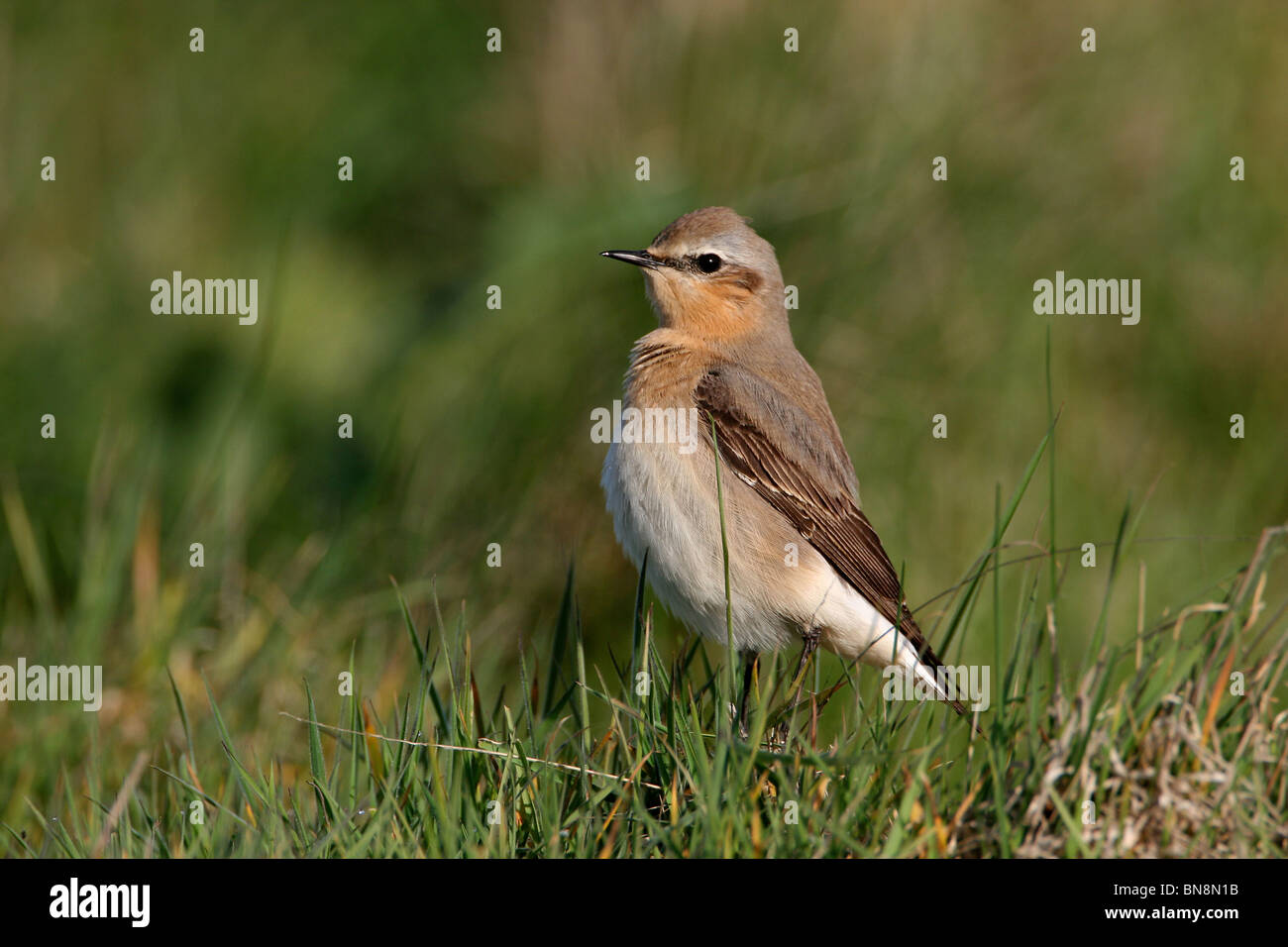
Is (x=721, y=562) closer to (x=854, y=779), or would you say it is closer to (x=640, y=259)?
(x=640, y=259)

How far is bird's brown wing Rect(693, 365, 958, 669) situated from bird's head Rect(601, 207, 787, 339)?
0.44 m

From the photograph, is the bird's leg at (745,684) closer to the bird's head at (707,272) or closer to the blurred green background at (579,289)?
the bird's head at (707,272)

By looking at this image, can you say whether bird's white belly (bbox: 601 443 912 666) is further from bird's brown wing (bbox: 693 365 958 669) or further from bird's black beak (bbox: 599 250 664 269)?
bird's black beak (bbox: 599 250 664 269)

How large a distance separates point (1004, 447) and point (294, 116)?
5.97 metres

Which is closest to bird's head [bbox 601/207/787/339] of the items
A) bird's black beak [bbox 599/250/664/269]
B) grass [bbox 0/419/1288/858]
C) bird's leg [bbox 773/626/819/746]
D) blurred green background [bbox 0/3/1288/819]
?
bird's black beak [bbox 599/250/664/269]

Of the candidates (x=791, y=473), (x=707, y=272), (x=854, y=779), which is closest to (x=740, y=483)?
(x=791, y=473)

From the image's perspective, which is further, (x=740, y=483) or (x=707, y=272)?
(x=707, y=272)

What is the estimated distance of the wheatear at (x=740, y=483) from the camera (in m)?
5.60

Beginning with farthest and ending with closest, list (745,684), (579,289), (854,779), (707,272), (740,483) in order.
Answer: (579,289)
(707,272)
(740,483)
(745,684)
(854,779)

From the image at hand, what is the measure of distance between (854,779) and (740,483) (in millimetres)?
2179

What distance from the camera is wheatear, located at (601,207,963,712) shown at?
5.60 metres

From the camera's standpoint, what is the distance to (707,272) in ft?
20.9

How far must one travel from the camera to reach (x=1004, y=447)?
29.0ft
